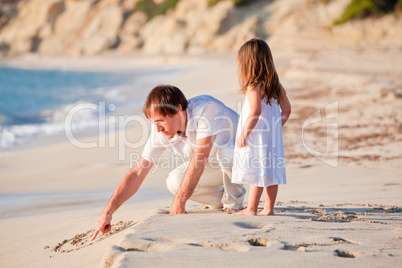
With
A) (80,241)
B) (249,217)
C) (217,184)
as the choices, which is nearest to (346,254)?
(249,217)

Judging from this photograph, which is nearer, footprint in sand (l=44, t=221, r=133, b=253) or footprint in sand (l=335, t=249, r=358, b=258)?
footprint in sand (l=335, t=249, r=358, b=258)

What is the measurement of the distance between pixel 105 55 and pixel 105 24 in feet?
19.0

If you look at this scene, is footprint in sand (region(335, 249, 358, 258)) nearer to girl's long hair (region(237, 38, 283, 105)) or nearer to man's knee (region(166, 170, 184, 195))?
girl's long hair (region(237, 38, 283, 105))

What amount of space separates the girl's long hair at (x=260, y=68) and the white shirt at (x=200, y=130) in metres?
0.30

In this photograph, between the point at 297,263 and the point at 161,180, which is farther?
the point at 161,180

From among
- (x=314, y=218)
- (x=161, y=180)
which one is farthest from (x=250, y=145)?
(x=161, y=180)

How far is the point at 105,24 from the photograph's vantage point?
38969 mm

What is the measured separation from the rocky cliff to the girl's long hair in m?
19.1

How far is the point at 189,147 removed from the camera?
143 inches

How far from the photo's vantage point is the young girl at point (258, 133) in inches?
132

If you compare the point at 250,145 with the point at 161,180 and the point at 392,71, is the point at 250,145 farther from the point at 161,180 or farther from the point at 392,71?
the point at 392,71

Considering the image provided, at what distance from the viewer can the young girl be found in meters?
3.36

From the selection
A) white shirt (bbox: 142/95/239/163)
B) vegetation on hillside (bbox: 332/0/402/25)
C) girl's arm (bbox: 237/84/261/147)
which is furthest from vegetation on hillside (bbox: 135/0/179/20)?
girl's arm (bbox: 237/84/261/147)

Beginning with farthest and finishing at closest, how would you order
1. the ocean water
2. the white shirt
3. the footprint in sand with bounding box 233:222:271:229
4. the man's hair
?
the ocean water < the white shirt < the man's hair < the footprint in sand with bounding box 233:222:271:229
